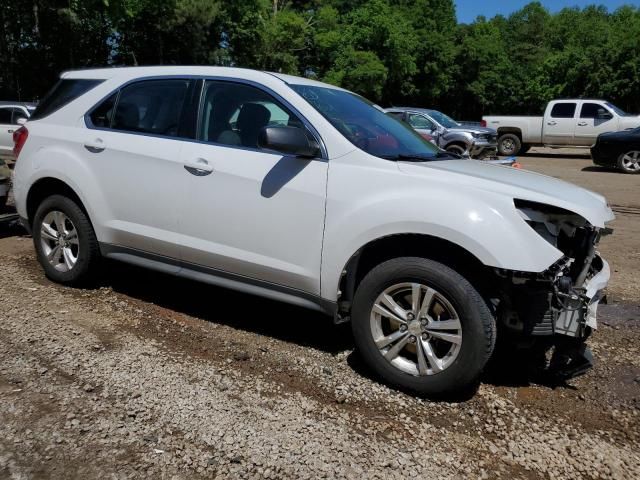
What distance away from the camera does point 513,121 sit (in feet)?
69.5

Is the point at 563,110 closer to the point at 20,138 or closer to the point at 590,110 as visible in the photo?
the point at 590,110

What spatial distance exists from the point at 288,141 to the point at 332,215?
0.51 metres

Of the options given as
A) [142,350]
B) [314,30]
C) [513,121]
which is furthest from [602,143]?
[314,30]

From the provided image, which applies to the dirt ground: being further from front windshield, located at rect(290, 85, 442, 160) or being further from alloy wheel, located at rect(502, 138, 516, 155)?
alloy wheel, located at rect(502, 138, 516, 155)

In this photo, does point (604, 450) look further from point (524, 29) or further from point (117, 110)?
point (524, 29)

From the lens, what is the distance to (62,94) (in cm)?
507

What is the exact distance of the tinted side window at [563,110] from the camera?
66.7 feet

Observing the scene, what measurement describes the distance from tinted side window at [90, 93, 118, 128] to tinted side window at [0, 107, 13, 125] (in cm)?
1064

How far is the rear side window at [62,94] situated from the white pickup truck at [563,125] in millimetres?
18345

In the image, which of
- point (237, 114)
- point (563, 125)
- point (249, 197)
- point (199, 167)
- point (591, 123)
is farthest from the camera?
point (563, 125)

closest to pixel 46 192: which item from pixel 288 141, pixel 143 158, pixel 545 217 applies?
pixel 143 158

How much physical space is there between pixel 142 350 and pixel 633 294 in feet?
13.9

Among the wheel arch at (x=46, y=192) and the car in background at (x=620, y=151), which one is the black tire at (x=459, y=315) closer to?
the wheel arch at (x=46, y=192)

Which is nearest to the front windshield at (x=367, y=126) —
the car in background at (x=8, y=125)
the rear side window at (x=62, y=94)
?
the rear side window at (x=62, y=94)
